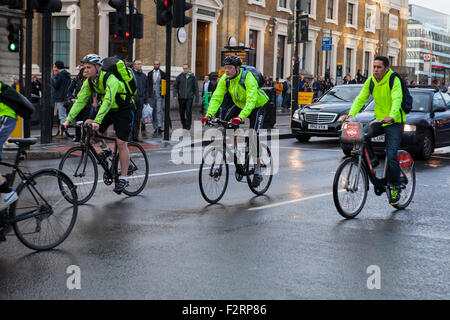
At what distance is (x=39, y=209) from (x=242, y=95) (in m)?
3.77

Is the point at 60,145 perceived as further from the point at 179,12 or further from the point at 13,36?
the point at 179,12

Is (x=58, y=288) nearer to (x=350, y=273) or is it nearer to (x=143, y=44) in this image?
(x=350, y=273)

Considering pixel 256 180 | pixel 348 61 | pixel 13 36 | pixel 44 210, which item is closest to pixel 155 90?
pixel 13 36

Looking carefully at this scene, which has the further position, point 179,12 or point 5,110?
point 179,12

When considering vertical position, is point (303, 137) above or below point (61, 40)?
below

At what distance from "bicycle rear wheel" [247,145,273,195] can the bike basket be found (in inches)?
70.2

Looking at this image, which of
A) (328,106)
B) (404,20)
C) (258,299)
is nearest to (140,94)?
(328,106)

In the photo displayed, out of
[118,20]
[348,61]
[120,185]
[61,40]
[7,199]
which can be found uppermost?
[348,61]

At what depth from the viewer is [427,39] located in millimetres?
150750

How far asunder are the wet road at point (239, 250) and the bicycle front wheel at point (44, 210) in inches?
5.1

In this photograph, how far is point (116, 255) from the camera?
577cm

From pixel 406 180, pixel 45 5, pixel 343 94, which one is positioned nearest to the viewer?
pixel 406 180

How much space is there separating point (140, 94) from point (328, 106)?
4.92 meters

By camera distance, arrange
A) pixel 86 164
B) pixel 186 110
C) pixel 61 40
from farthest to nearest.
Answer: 1. pixel 61 40
2. pixel 186 110
3. pixel 86 164
